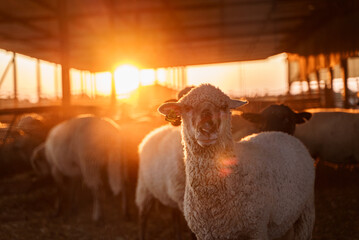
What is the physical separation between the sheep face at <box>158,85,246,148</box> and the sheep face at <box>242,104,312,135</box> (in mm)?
1928

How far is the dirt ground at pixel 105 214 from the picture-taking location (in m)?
5.26

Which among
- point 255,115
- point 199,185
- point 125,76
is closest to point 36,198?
point 255,115

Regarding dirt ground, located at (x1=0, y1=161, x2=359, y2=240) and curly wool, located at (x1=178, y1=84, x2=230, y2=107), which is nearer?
curly wool, located at (x1=178, y1=84, x2=230, y2=107)

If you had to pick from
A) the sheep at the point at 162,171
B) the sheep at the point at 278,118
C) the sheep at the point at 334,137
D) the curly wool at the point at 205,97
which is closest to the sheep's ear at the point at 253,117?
the sheep at the point at 278,118

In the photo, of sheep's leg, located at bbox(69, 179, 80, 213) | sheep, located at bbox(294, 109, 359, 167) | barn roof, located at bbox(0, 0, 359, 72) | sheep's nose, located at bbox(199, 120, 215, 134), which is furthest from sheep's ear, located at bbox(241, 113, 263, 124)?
barn roof, located at bbox(0, 0, 359, 72)

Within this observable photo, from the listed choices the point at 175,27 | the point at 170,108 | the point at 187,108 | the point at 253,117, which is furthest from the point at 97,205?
the point at 175,27

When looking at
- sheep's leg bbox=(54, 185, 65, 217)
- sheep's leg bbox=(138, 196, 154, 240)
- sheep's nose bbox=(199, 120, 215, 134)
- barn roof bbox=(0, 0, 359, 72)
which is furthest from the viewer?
barn roof bbox=(0, 0, 359, 72)

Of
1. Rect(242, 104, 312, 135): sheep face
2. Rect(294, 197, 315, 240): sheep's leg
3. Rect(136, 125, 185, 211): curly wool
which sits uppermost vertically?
Rect(242, 104, 312, 135): sheep face

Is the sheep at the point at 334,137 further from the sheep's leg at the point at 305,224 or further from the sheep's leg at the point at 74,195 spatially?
the sheep's leg at the point at 74,195

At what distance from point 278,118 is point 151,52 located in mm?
16897

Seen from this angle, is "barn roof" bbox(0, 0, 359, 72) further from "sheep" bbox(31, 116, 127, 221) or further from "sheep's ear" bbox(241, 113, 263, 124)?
"sheep's ear" bbox(241, 113, 263, 124)

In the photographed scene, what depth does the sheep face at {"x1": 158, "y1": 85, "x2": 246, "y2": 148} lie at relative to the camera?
7.80 ft

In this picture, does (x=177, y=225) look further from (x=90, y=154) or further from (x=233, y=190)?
(x=233, y=190)

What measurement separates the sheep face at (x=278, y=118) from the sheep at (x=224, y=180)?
1.65 meters
